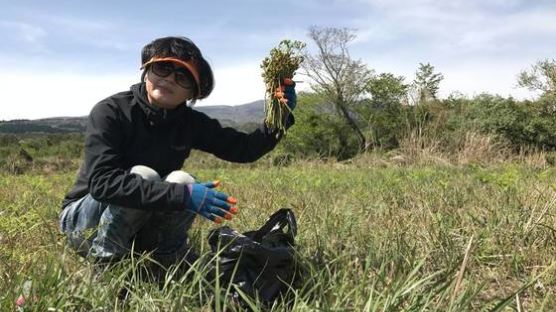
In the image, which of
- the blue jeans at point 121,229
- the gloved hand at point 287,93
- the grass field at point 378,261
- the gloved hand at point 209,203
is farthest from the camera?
the gloved hand at point 287,93

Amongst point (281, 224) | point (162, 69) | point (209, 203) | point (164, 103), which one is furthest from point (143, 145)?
point (281, 224)

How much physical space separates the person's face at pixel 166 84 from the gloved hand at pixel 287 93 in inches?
16.6

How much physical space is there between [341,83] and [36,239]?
27.9 m

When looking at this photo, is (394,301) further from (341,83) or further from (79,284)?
(341,83)

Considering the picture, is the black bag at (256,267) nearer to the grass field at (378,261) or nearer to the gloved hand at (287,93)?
the grass field at (378,261)

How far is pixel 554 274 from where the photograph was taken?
208 cm

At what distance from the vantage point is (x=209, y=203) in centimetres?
203

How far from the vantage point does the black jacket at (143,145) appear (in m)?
2.08

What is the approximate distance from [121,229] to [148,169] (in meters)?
0.29

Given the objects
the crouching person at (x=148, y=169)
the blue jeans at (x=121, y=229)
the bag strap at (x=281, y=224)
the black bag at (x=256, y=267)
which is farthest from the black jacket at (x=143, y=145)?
the bag strap at (x=281, y=224)

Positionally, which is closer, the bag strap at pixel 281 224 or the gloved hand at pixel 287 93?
the bag strap at pixel 281 224

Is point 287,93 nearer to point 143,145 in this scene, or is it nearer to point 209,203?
point 143,145

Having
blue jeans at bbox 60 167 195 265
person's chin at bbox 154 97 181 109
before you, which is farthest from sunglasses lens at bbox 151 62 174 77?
blue jeans at bbox 60 167 195 265

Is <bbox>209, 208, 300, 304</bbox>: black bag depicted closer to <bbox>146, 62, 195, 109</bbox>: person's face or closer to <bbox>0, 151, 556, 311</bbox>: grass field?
<bbox>0, 151, 556, 311</bbox>: grass field
